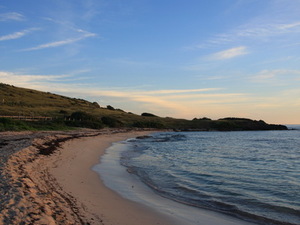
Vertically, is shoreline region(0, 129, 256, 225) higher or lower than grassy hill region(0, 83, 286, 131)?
lower

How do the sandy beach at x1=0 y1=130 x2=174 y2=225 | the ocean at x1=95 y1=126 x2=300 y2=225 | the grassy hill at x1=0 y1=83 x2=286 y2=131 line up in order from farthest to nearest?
the grassy hill at x1=0 y1=83 x2=286 y2=131 < the ocean at x1=95 y1=126 x2=300 y2=225 < the sandy beach at x1=0 y1=130 x2=174 y2=225

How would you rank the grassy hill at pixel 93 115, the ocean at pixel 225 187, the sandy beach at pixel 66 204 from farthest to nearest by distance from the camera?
the grassy hill at pixel 93 115 → the ocean at pixel 225 187 → the sandy beach at pixel 66 204

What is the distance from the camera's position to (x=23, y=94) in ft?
316

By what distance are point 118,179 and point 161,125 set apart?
3020 inches

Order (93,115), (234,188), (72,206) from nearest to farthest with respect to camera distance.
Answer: (72,206) → (234,188) → (93,115)

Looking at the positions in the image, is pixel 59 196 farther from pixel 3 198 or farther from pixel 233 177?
pixel 233 177

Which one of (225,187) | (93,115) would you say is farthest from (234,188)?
(93,115)

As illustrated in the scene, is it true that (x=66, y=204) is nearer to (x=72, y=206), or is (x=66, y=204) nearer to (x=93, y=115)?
(x=72, y=206)

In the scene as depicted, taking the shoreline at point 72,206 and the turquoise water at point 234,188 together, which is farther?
the turquoise water at point 234,188

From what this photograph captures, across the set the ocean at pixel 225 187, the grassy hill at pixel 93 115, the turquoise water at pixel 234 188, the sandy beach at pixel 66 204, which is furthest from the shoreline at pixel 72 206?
the grassy hill at pixel 93 115

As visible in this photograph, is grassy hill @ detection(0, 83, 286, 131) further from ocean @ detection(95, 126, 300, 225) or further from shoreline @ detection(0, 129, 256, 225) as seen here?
shoreline @ detection(0, 129, 256, 225)

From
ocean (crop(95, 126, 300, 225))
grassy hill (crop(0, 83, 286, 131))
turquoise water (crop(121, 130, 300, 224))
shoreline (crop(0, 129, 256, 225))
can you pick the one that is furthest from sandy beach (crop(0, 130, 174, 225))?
grassy hill (crop(0, 83, 286, 131))

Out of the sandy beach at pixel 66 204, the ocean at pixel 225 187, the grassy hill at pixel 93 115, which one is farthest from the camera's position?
the grassy hill at pixel 93 115

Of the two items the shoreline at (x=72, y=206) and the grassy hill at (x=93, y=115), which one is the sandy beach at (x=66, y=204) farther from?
the grassy hill at (x=93, y=115)
